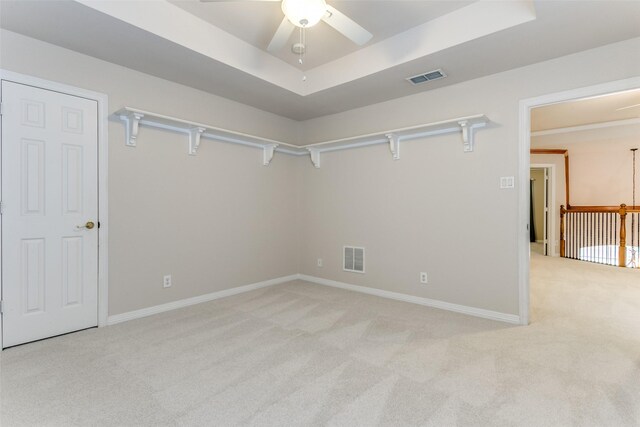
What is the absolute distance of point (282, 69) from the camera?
3.61 metres

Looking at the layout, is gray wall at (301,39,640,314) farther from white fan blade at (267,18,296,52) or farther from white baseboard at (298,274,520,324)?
white fan blade at (267,18,296,52)

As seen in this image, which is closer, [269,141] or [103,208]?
[103,208]

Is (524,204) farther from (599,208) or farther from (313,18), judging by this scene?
(599,208)

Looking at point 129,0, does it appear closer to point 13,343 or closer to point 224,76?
point 224,76

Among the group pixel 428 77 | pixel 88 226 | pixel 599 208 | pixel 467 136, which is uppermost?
pixel 428 77

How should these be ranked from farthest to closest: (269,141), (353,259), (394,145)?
(353,259) < (269,141) < (394,145)

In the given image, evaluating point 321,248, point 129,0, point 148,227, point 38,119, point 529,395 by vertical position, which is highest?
point 129,0

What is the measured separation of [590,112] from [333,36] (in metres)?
5.04

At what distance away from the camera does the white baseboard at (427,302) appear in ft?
10.4

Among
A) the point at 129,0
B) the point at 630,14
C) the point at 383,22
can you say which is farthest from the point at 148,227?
the point at 630,14

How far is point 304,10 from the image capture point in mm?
1991

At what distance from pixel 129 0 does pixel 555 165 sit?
26.6 feet

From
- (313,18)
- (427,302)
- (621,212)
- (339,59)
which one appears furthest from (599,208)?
(313,18)

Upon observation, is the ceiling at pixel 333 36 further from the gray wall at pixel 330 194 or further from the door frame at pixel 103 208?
the door frame at pixel 103 208
